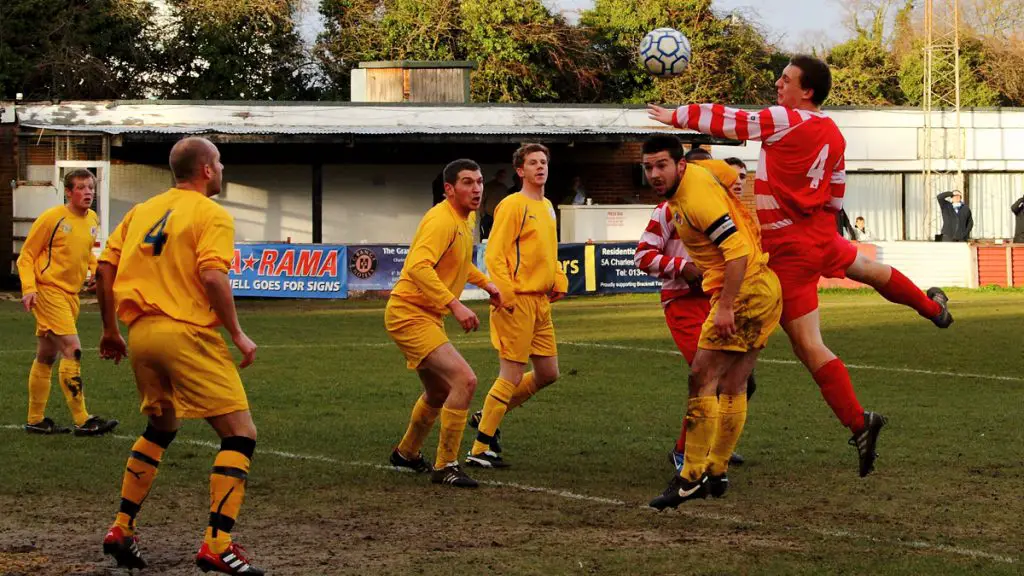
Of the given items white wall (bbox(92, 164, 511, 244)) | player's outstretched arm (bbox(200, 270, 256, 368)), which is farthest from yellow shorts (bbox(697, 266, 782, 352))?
white wall (bbox(92, 164, 511, 244))

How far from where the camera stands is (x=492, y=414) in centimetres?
959

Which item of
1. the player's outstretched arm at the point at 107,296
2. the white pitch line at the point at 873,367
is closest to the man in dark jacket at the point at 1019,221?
the white pitch line at the point at 873,367

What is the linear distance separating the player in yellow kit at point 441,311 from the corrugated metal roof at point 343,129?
2287 cm

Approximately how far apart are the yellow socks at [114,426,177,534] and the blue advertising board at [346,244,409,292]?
71.4ft

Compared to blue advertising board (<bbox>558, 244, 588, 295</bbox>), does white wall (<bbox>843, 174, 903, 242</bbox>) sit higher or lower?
higher

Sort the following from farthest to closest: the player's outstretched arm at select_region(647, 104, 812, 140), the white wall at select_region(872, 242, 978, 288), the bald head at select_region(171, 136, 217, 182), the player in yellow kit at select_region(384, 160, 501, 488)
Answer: the white wall at select_region(872, 242, 978, 288)
the player in yellow kit at select_region(384, 160, 501, 488)
the player's outstretched arm at select_region(647, 104, 812, 140)
the bald head at select_region(171, 136, 217, 182)

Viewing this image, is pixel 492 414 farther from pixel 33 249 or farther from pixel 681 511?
pixel 33 249

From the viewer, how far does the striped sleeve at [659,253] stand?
9.01 m

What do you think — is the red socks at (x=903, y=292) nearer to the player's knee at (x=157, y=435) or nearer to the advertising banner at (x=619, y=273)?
the player's knee at (x=157, y=435)

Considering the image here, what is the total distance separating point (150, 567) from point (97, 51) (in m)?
42.7

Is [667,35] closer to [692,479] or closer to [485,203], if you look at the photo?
[692,479]

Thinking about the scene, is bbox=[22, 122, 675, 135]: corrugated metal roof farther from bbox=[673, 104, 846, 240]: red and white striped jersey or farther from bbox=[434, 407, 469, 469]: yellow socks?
bbox=[673, 104, 846, 240]: red and white striped jersey

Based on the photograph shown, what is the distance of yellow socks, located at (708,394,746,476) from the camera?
7.93 m

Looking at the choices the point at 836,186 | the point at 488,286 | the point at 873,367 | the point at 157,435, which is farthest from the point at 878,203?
the point at 157,435
